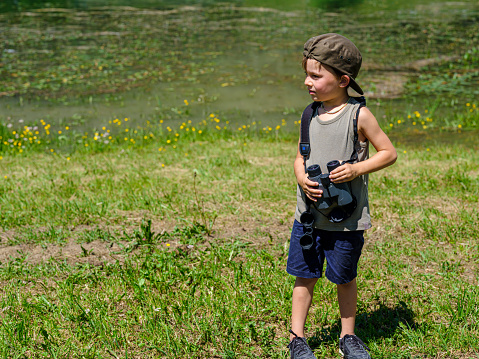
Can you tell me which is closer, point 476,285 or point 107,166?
point 476,285

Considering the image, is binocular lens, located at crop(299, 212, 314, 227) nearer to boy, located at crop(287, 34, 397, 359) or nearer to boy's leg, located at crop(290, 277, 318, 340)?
boy, located at crop(287, 34, 397, 359)

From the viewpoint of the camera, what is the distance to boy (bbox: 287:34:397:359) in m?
2.60

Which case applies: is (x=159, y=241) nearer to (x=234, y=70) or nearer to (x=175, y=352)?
(x=175, y=352)

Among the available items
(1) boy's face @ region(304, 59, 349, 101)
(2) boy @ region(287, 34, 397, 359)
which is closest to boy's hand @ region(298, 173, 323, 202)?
(2) boy @ region(287, 34, 397, 359)

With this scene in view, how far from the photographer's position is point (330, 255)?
2.78m

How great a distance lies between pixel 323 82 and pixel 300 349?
1.41 meters

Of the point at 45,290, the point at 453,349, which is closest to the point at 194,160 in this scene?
the point at 45,290

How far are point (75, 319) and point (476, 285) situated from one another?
2590 millimetres

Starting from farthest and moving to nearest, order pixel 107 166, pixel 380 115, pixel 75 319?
pixel 380 115, pixel 107 166, pixel 75 319

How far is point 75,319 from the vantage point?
10.4 feet

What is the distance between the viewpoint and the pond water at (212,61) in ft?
32.3

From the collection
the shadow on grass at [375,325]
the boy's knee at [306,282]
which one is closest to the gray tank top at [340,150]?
the boy's knee at [306,282]

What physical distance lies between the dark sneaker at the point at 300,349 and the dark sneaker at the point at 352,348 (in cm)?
20

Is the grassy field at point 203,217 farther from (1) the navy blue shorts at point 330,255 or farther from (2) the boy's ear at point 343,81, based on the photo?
(2) the boy's ear at point 343,81
